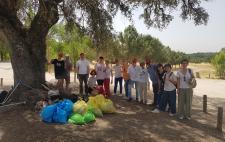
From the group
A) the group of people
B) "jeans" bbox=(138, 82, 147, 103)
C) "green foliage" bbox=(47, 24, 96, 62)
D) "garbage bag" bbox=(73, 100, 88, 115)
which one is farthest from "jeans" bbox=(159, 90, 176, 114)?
"green foliage" bbox=(47, 24, 96, 62)

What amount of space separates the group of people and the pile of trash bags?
2.15 m

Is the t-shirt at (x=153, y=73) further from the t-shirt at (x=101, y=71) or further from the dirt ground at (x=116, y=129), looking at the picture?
the t-shirt at (x=101, y=71)

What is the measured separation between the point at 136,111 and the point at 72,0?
14.6 ft

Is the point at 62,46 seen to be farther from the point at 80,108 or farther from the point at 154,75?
the point at 80,108

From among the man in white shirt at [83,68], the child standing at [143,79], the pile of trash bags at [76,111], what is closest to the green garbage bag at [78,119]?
the pile of trash bags at [76,111]

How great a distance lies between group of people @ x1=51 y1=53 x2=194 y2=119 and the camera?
14102 millimetres

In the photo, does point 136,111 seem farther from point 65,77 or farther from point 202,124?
point 65,77

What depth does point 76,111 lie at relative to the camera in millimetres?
12797

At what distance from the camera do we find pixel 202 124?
45.4 feet

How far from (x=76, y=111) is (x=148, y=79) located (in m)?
4.84

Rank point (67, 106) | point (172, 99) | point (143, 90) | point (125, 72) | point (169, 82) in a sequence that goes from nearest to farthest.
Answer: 1. point (67, 106)
2. point (169, 82)
3. point (172, 99)
4. point (143, 90)
5. point (125, 72)

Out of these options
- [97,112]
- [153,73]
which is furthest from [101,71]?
[97,112]

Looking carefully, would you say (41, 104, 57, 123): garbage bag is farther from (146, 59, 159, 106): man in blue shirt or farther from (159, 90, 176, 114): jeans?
(146, 59, 159, 106): man in blue shirt

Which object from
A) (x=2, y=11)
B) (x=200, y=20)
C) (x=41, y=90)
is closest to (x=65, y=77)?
(x=41, y=90)
